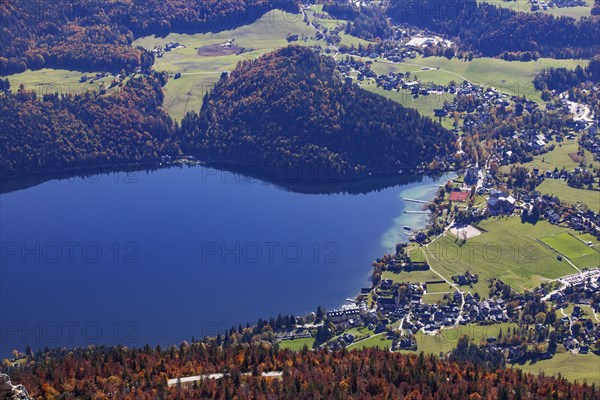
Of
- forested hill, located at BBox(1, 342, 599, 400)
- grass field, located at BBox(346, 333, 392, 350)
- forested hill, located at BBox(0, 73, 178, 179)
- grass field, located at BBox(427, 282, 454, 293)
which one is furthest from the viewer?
forested hill, located at BBox(0, 73, 178, 179)

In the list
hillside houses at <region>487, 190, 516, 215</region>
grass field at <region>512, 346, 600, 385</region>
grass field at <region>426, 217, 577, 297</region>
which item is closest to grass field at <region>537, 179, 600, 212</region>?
hillside houses at <region>487, 190, 516, 215</region>

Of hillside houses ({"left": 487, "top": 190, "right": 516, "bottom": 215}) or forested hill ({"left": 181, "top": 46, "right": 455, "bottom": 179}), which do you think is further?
forested hill ({"left": 181, "top": 46, "right": 455, "bottom": 179})

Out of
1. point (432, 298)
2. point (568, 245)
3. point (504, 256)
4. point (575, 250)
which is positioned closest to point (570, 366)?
point (432, 298)

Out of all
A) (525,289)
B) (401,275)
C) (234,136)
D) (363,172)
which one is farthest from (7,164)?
(525,289)

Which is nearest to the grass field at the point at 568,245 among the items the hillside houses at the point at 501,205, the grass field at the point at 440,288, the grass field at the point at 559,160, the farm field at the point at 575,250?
the farm field at the point at 575,250

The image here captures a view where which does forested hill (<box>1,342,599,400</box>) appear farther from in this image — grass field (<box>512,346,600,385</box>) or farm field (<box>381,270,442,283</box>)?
farm field (<box>381,270,442,283</box>)

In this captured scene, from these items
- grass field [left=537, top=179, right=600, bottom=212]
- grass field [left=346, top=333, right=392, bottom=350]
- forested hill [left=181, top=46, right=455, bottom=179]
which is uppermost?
forested hill [left=181, top=46, right=455, bottom=179]

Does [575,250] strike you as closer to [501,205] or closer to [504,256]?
[504,256]
